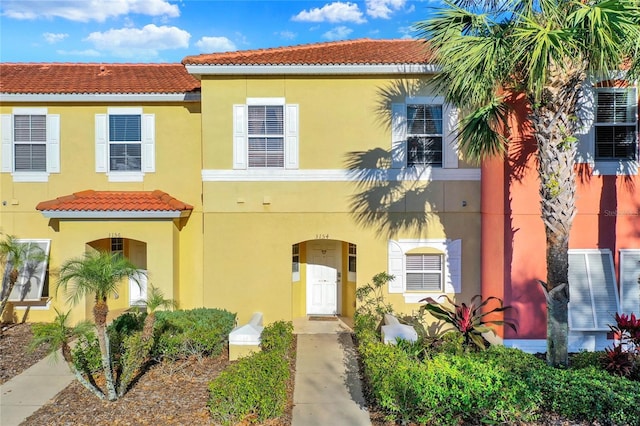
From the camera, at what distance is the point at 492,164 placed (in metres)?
10.3

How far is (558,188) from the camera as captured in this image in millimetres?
7629

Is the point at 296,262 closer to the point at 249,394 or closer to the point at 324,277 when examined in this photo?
the point at 324,277

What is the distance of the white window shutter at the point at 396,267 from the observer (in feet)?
36.6

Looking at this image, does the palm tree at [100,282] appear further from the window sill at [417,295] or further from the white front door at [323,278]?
the window sill at [417,295]

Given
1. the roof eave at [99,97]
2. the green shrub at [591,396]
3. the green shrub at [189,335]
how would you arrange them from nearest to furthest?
the green shrub at [591,396] → the green shrub at [189,335] → the roof eave at [99,97]

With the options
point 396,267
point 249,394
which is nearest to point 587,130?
point 396,267

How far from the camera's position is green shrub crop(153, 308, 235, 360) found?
8.81 metres

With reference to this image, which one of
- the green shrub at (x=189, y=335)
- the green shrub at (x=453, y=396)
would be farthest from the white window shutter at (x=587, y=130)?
the green shrub at (x=189, y=335)

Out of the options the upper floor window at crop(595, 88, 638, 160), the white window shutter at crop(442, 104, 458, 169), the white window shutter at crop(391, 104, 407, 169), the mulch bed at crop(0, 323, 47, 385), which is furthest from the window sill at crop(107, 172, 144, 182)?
the upper floor window at crop(595, 88, 638, 160)

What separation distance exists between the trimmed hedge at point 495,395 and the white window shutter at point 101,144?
9.89 metres

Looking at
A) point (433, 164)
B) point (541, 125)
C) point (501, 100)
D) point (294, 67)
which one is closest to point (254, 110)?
point (294, 67)

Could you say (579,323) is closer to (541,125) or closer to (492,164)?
(492,164)

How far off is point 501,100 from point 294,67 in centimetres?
500

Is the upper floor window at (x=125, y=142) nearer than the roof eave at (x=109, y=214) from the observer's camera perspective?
No
